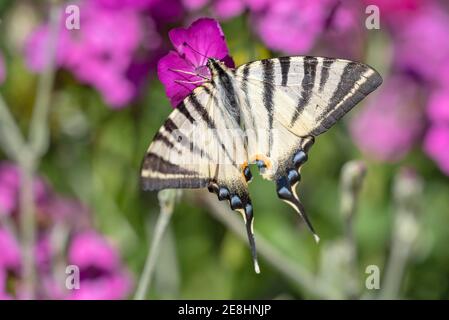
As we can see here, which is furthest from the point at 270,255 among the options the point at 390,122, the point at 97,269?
the point at 390,122

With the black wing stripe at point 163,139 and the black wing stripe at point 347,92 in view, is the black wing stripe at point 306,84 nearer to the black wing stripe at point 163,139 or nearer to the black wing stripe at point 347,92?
the black wing stripe at point 347,92

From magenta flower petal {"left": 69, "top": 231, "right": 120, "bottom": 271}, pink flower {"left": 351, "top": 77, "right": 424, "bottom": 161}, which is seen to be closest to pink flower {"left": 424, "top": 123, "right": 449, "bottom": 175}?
pink flower {"left": 351, "top": 77, "right": 424, "bottom": 161}

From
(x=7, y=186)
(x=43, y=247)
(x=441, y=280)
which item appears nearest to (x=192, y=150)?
(x=43, y=247)

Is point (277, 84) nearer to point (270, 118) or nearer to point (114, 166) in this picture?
point (270, 118)

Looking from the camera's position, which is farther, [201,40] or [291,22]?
[291,22]

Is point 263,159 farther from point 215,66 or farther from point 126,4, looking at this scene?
point 126,4

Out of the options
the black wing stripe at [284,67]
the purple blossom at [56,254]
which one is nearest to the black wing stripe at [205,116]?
the black wing stripe at [284,67]

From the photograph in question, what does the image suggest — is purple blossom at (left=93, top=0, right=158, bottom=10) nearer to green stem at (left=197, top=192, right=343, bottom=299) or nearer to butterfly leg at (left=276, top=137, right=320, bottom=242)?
green stem at (left=197, top=192, right=343, bottom=299)
